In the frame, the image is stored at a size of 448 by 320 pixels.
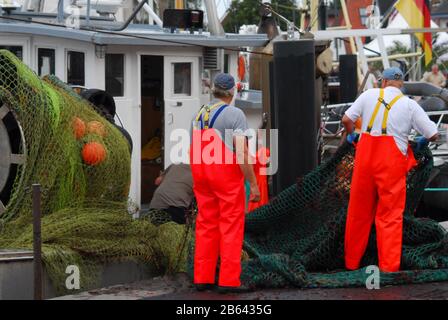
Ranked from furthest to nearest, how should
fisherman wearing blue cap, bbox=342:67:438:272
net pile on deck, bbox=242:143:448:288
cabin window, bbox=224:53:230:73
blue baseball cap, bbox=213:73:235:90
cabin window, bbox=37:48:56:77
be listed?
cabin window, bbox=224:53:230:73 < cabin window, bbox=37:48:56:77 < fisherman wearing blue cap, bbox=342:67:438:272 < net pile on deck, bbox=242:143:448:288 < blue baseball cap, bbox=213:73:235:90

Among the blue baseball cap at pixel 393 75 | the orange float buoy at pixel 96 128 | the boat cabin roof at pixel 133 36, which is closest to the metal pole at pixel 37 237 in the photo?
the orange float buoy at pixel 96 128

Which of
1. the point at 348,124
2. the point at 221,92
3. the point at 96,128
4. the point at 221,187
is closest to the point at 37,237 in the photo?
the point at 221,187

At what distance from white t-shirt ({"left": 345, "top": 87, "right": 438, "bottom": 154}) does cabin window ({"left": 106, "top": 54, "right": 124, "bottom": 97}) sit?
4.07 m

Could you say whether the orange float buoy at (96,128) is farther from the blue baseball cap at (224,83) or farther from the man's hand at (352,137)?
the man's hand at (352,137)

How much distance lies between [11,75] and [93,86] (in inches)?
104

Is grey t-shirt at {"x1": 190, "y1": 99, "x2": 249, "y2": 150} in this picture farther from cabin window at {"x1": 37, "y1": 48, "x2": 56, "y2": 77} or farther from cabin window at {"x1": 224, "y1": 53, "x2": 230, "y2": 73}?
cabin window at {"x1": 224, "y1": 53, "x2": 230, "y2": 73}

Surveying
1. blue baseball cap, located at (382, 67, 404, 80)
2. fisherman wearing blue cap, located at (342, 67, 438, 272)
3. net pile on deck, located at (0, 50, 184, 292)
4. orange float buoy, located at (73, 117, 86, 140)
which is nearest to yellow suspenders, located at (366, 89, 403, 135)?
fisherman wearing blue cap, located at (342, 67, 438, 272)

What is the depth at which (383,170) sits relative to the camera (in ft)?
30.1

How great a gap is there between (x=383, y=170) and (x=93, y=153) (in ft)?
8.57

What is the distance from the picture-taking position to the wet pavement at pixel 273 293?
28.1 feet

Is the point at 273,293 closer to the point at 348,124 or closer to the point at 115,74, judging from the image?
the point at 348,124

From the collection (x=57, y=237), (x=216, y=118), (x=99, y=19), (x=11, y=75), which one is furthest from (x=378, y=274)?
(x=99, y=19)

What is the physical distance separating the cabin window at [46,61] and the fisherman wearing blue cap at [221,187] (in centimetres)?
399

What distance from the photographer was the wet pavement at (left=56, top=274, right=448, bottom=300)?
856 centimetres
